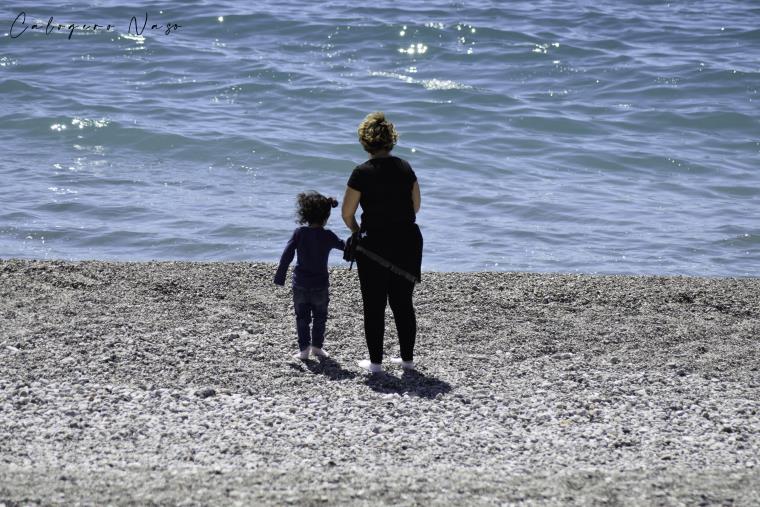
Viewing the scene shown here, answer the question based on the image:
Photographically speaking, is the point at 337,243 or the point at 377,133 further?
the point at 337,243

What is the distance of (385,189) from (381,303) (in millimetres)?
771

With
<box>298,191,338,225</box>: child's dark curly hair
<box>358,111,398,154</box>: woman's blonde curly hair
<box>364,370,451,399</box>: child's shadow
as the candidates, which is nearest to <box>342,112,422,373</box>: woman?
<box>358,111,398,154</box>: woman's blonde curly hair

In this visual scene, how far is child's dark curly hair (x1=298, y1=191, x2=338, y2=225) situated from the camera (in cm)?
731

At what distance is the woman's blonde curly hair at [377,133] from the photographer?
22.8 ft

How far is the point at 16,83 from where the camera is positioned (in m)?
19.4

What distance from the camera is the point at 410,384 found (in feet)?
23.4

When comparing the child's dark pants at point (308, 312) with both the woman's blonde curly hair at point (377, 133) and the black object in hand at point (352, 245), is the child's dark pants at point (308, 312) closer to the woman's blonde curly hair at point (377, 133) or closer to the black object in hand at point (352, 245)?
the black object in hand at point (352, 245)

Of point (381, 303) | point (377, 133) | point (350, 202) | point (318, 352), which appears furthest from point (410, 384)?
point (377, 133)

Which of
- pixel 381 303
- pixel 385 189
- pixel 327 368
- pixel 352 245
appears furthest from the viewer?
pixel 327 368

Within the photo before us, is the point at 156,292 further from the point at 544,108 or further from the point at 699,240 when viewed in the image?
the point at 544,108

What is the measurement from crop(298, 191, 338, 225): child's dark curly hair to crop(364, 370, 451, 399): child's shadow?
3.58ft

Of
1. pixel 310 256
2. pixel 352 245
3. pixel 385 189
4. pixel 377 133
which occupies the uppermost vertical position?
pixel 377 133

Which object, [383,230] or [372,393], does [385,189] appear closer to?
[383,230]

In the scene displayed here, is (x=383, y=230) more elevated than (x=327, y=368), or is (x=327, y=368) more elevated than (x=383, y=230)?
(x=383, y=230)
